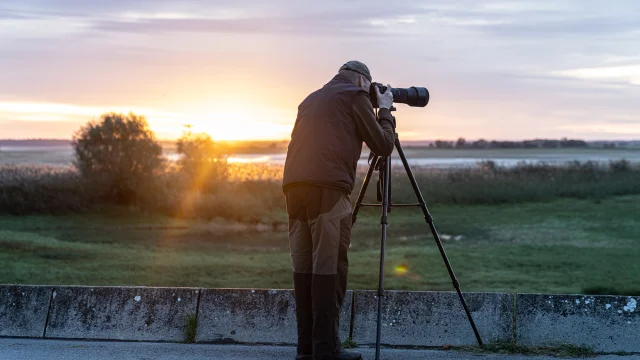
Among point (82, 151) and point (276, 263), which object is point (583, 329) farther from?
point (82, 151)

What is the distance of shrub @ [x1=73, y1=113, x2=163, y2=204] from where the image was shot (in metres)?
31.8

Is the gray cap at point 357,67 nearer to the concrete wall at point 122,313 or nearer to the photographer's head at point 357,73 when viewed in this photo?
the photographer's head at point 357,73

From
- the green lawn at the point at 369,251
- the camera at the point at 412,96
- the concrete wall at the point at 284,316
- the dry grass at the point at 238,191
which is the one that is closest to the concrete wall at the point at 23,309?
the concrete wall at the point at 284,316

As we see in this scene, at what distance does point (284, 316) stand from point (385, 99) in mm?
2284

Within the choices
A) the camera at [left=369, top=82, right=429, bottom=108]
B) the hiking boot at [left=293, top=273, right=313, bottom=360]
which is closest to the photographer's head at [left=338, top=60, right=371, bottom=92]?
the camera at [left=369, top=82, right=429, bottom=108]

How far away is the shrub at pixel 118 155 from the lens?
31.8m

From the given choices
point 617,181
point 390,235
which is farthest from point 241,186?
point 617,181

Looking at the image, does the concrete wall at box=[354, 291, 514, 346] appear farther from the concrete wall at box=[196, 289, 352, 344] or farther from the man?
the man

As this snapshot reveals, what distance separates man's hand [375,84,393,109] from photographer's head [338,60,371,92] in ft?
0.83

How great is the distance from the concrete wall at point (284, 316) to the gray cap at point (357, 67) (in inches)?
87.2

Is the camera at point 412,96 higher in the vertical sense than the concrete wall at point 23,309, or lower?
higher

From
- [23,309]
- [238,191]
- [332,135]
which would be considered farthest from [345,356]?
[238,191]

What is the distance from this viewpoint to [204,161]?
35.0 m

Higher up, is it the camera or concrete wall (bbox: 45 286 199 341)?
the camera
